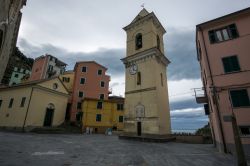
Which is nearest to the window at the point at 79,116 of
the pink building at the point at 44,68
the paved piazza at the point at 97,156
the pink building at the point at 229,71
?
the pink building at the point at 44,68

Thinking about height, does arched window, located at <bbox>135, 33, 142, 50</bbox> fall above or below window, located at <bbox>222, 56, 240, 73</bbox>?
above

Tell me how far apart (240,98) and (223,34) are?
5.53 metres

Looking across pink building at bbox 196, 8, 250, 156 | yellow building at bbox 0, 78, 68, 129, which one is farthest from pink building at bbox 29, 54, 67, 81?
pink building at bbox 196, 8, 250, 156

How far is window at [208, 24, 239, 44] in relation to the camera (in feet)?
39.5

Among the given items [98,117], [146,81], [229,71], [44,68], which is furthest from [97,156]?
[44,68]

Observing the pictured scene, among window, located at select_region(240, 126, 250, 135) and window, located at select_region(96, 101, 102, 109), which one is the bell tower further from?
window, located at select_region(96, 101, 102, 109)

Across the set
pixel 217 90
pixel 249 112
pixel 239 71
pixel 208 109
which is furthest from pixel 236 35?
pixel 208 109

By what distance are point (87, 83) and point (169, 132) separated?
21740 millimetres

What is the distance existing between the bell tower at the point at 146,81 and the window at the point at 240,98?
9005 millimetres

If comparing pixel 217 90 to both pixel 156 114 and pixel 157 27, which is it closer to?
pixel 156 114

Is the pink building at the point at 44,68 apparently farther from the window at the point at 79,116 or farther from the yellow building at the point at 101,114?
A: the yellow building at the point at 101,114

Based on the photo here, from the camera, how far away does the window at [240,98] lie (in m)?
10.4

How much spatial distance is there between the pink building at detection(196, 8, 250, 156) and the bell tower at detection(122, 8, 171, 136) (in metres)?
7.92

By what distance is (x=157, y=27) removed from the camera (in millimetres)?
24875
